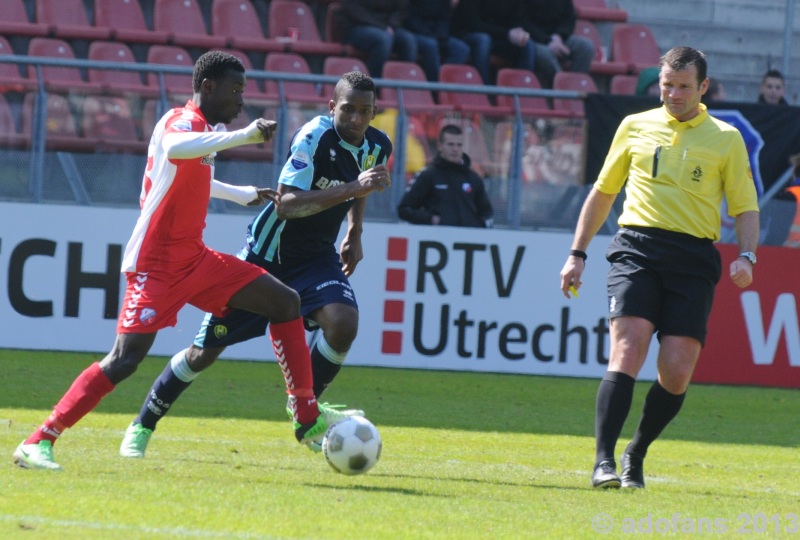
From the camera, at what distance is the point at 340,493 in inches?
226

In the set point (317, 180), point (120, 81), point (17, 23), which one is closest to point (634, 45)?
point (17, 23)

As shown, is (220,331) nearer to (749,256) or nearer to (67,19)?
(749,256)

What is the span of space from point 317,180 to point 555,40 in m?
10.1

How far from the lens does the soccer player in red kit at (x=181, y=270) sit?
5945 mm

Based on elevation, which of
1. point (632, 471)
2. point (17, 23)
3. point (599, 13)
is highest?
point (599, 13)

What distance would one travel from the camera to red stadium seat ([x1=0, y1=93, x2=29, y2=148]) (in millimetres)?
11523

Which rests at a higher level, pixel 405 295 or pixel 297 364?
pixel 297 364

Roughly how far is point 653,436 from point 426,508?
1.57 meters

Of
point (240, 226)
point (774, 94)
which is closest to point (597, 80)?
point (774, 94)

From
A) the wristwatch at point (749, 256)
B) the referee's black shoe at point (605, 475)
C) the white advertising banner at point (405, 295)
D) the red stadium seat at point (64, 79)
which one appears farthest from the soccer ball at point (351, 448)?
the red stadium seat at point (64, 79)

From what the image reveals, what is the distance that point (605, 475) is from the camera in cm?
621

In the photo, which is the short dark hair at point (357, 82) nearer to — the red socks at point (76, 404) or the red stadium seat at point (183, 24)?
the red socks at point (76, 404)

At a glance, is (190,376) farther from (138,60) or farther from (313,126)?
(138,60)

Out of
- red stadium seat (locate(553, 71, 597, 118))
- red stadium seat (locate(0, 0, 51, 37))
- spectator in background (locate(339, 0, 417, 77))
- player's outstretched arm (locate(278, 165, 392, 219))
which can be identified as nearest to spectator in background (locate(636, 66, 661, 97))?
red stadium seat (locate(553, 71, 597, 118))
